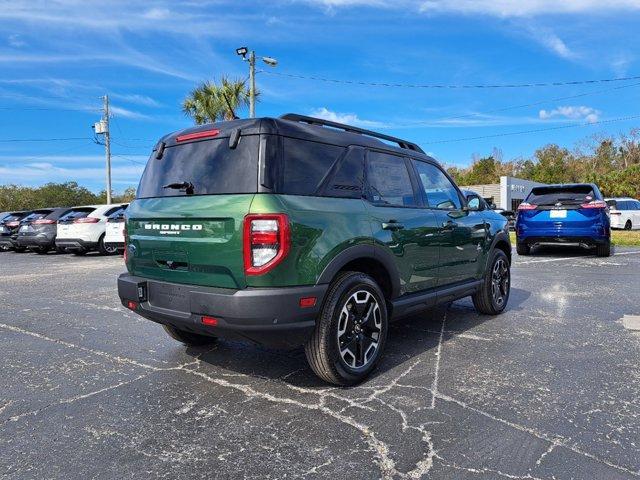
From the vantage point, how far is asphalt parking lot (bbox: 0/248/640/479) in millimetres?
2592

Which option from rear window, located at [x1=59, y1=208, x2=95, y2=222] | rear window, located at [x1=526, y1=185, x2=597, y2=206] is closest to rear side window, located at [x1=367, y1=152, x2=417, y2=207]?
rear window, located at [x1=526, y1=185, x2=597, y2=206]

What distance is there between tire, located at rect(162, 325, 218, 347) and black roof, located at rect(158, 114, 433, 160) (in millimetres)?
1680

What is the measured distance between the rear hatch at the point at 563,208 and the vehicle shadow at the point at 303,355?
657 cm

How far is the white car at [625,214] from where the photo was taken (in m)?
22.7

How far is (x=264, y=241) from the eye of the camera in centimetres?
314

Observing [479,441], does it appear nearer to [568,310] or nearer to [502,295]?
[502,295]

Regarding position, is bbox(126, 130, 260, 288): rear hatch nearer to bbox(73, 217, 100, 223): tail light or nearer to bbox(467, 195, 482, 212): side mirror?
bbox(467, 195, 482, 212): side mirror

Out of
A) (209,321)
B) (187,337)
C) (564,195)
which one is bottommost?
(187,337)

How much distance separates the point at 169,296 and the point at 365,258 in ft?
4.78

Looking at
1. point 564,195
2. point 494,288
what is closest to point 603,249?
point 564,195

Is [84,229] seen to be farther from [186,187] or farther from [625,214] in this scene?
[625,214]

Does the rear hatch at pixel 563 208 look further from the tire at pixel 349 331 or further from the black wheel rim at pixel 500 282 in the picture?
the tire at pixel 349 331

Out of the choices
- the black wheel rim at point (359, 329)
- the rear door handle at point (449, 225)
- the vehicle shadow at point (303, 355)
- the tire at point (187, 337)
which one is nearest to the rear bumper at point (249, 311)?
the black wheel rim at point (359, 329)

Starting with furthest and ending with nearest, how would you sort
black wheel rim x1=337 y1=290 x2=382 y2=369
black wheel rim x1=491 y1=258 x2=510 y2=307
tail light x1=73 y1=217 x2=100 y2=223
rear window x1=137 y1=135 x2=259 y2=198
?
tail light x1=73 y1=217 x2=100 y2=223 < black wheel rim x1=491 y1=258 x2=510 y2=307 < black wheel rim x1=337 y1=290 x2=382 y2=369 < rear window x1=137 y1=135 x2=259 y2=198
